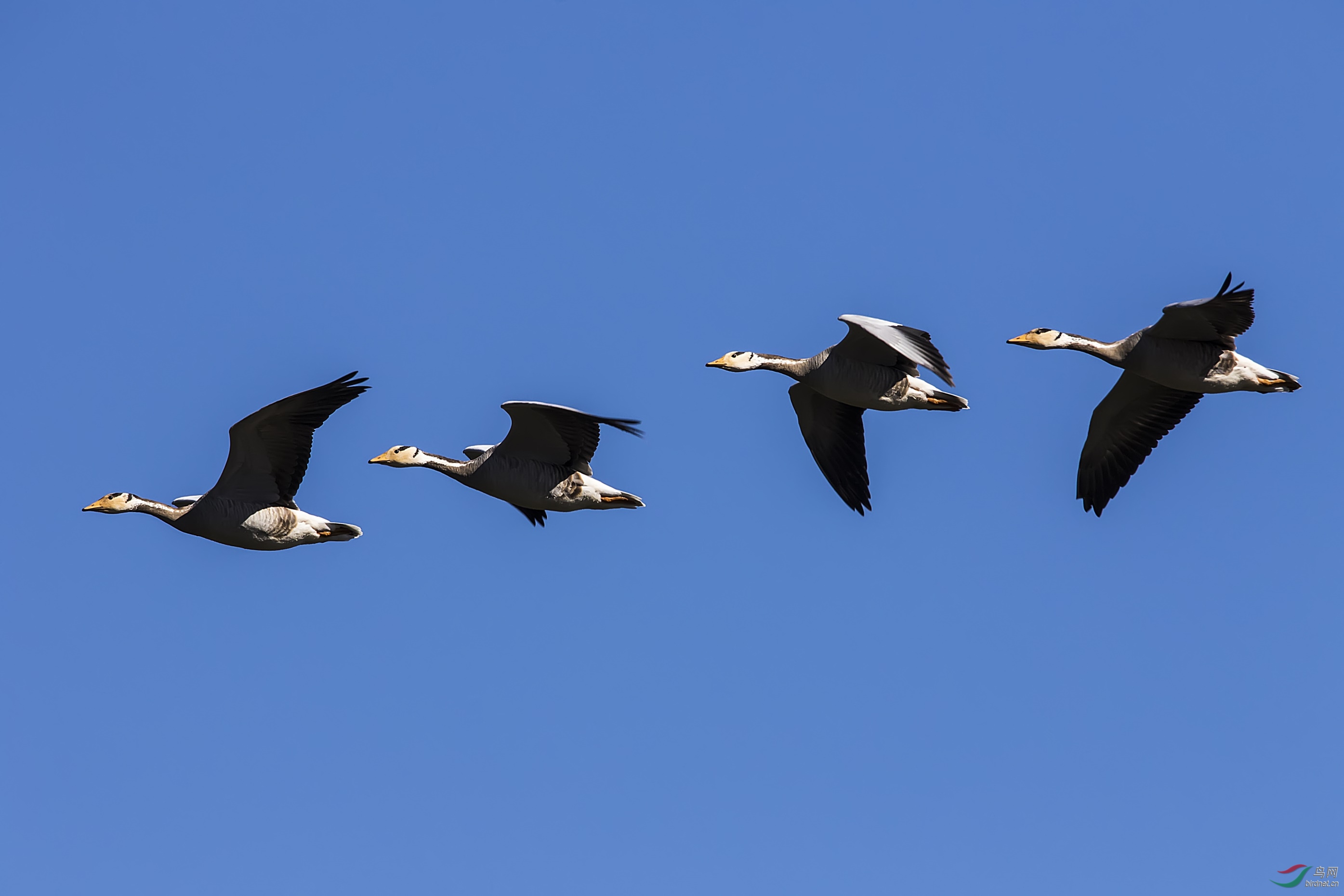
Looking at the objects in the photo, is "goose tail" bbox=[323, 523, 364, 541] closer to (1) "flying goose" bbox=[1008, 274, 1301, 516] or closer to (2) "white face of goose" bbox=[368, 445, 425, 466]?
(2) "white face of goose" bbox=[368, 445, 425, 466]

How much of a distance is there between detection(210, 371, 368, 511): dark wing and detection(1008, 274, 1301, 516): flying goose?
31.3 feet

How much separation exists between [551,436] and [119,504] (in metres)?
6.02

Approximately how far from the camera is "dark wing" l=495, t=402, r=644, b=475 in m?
18.5

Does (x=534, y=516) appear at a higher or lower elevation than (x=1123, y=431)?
lower

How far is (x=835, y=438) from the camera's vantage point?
22484mm

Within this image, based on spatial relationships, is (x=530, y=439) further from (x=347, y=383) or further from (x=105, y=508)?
(x=105, y=508)

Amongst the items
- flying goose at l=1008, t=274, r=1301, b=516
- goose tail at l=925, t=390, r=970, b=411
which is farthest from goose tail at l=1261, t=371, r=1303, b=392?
goose tail at l=925, t=390, r=970, b=411

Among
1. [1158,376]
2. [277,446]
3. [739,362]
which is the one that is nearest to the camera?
[277,446]

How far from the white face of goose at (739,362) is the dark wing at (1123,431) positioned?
5376 mm

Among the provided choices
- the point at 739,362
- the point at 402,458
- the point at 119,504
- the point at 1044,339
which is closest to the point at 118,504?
the point at 119,504

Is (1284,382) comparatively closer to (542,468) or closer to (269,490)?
(542,468)

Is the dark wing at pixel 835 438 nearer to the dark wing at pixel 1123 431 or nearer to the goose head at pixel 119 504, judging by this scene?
the dark wing at pixel 1123 431

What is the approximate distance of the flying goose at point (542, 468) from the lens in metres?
19.0

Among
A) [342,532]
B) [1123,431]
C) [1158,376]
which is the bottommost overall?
[342,532]
